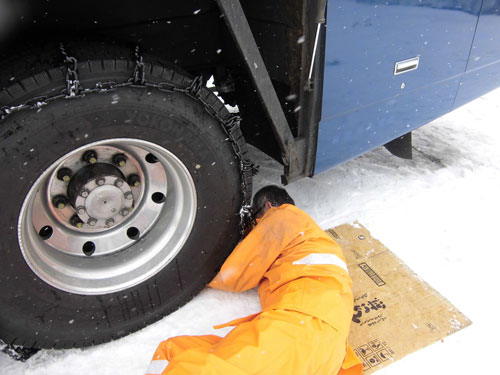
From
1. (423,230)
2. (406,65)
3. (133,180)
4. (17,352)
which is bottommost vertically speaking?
(423,230)

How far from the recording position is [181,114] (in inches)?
70.2

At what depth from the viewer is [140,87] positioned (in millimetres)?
1665

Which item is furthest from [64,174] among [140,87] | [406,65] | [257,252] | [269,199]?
[406,65]

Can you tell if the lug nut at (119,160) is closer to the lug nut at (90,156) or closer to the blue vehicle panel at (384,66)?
the lug nut at (90,156)

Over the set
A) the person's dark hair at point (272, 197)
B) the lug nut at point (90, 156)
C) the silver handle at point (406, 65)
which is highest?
the silver handle at point (406, 65)

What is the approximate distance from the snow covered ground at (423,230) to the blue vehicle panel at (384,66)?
70cm

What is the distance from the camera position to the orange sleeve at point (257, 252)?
2.13m

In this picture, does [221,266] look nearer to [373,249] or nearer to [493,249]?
[373,249]

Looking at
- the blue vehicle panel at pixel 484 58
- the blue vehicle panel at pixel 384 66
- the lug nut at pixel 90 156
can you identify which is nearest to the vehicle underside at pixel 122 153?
the lug nut at pixel 90 156

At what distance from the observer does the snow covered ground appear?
1976 mm

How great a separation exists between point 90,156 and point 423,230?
2225mm

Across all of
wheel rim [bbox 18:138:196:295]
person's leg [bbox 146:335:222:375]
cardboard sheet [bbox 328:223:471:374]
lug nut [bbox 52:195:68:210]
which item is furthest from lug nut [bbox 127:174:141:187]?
cardboard sheet [bbox 328:223:471:374]

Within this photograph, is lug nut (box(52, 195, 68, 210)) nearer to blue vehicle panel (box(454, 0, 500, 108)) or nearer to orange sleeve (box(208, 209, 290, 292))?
orange sleeve (box(208, 209, 290, 292))

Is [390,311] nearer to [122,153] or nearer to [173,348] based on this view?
[173,348]
